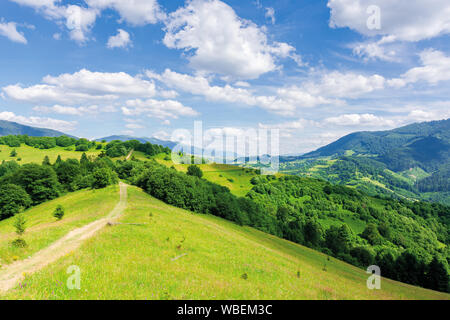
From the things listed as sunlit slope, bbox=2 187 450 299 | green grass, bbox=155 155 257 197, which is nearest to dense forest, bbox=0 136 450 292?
green grass, bbox=155 155 257 197

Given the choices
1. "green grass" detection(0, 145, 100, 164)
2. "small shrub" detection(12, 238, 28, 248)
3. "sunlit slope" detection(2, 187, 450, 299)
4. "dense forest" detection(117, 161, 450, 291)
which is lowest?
"dense forest" detection(117, 161, 450, 291)

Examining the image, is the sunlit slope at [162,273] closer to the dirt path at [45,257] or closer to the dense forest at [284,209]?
the dirt path at [45,257]

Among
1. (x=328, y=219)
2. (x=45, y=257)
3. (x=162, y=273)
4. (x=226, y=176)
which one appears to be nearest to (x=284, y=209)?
(x=328, y=219)

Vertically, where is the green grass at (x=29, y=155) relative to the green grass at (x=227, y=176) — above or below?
above

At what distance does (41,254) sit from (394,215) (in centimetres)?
23383

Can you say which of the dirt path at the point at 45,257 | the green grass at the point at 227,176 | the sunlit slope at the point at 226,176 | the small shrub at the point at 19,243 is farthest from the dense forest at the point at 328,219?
the small shrub at the point at 19,243

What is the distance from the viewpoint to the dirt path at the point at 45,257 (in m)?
13.7

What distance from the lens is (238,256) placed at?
24969mm

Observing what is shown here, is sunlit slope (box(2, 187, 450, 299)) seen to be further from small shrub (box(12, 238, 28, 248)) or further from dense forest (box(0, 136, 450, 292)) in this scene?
dense forest (box(0, 136, 450, 292))

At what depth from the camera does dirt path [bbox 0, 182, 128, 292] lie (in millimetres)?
13711

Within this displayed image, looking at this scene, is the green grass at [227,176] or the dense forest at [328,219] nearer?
the dense forest at [328,219]

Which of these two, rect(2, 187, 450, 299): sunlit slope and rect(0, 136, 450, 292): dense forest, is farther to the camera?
rect(0, 136, 450, 292): dense forest
